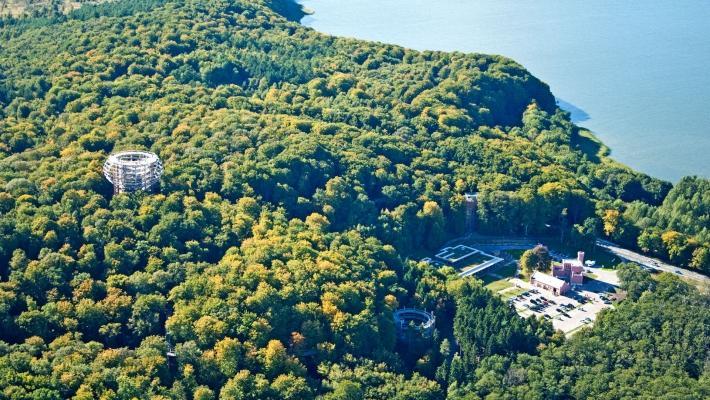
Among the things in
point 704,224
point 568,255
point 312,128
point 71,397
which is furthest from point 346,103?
point 71,397

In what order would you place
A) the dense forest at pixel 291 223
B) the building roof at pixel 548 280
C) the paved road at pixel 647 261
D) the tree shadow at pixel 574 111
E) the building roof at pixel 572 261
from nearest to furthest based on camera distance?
the dense forest at pixel 291 223
the building roof at pixel 548 280
the building roof at pixel 572 261
the paved road at pixel 647 261
the tree shadow at pixel 574 111

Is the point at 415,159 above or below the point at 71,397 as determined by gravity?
above

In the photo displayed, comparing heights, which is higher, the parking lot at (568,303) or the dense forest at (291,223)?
the dense forest at (291,223)

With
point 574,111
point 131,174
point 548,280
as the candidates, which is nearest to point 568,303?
point 548,280

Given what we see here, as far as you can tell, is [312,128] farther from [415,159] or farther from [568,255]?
[568,255]

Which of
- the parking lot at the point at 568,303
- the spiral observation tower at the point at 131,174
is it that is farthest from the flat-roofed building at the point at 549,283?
the spiral observation tower at the point at 131,174

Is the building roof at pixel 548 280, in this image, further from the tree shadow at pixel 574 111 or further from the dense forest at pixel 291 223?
the tree shadow at pixel 574 111

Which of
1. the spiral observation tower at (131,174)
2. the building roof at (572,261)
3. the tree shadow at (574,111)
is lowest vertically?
the building roof at (572,261)

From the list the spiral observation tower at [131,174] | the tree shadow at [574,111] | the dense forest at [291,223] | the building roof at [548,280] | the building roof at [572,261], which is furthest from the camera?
the tree shadow at [574,111]
